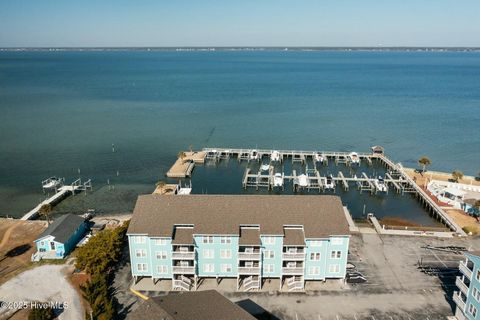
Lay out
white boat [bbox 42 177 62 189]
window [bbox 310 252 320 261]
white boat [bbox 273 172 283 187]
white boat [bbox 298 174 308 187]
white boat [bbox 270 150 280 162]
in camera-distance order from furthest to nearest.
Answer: white boat [bbox 270 150 280 162]
white boat [bbox 273 172 283 187]
white boat [bbox 298 174 308 187]
white boat [bbox 42 177 62 189]
window [bbox 310 252 320 261]

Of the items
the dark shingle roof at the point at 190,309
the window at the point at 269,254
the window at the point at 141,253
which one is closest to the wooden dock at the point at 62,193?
the window at the point at 141,253

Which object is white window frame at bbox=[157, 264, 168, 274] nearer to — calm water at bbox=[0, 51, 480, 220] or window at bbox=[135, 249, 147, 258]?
window at bbox=[135, 249, 147, 258]

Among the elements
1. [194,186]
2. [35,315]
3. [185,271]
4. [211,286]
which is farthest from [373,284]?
[194,186]

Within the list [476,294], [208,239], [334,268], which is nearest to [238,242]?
[208,239]

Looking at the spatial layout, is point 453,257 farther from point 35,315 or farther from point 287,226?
point 35,315

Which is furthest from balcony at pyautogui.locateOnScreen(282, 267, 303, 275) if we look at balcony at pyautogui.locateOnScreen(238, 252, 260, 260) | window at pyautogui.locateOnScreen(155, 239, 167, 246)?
window at pyautogui.locateOnScreen(155, 239, 167, 246)

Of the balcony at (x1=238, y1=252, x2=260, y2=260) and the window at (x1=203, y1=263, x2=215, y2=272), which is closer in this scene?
the balcony at (x1=238, y1=252, x2=260, y2=260)

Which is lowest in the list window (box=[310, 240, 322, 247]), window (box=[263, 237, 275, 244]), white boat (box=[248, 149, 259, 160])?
white boat (box=[248, 149, 259, 160])
